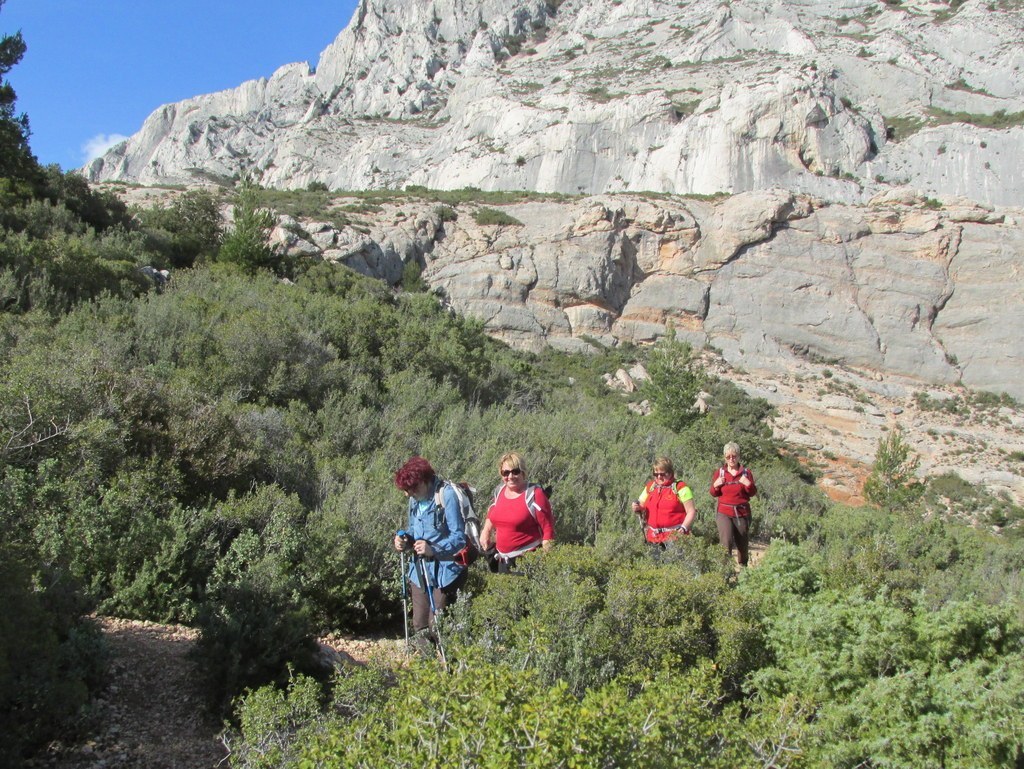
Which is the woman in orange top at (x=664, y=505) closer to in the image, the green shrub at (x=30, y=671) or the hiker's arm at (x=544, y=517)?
the hiker's arm at (x=544, y=517)

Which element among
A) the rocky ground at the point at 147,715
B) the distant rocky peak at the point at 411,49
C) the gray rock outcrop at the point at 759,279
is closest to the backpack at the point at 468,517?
the rocky ground at the point at 147,715

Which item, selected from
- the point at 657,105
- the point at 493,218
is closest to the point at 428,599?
the point at 493,218

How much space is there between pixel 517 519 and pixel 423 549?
2.69 feet

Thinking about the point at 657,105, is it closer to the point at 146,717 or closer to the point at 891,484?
the point at 891,484

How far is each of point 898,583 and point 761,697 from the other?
1856 mm

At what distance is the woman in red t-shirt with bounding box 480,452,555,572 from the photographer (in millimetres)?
4371

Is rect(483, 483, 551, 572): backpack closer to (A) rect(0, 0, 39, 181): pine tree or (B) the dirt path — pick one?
(B) the dirt path

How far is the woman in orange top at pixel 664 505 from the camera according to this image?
538cm

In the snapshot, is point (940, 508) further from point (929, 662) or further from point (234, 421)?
point (234, 421)

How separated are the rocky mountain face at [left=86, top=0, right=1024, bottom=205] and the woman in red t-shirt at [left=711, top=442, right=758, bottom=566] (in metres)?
36.9

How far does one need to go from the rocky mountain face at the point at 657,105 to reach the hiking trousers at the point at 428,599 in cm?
3977

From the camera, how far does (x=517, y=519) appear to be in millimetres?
4398

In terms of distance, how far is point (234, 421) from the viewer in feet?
19.5

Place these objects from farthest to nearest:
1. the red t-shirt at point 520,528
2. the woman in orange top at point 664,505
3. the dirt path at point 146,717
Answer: the woman in orange top at point 664,505, the red t-shirt at point 520,528, the dirt path at point 146,717
